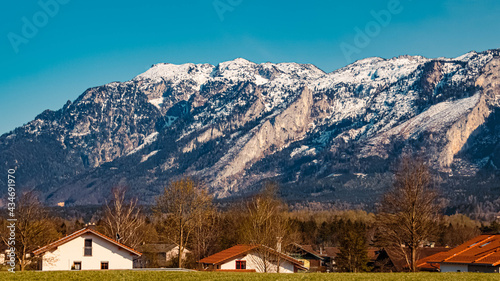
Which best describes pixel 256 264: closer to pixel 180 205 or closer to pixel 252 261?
pixel 252 261

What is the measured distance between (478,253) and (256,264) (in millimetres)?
24462

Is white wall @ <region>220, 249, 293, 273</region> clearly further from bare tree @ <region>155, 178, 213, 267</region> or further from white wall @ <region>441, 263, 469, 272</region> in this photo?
white wall @ <region>441, 263, 469, 272</region>

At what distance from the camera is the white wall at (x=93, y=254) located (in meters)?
75.8

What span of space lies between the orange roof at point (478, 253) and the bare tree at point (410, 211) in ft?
23.9

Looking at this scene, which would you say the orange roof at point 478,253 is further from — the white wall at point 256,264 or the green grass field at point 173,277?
the green grass field at point 173,277

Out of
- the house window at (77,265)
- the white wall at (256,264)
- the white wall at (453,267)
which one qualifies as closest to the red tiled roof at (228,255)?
the white wall at (256,264)

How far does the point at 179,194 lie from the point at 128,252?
12.5m

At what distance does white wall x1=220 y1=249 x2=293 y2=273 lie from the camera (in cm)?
7738

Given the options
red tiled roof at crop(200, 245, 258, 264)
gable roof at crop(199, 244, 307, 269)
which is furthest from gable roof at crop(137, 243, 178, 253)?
gable roof at crop(199, 244, 307, 269)

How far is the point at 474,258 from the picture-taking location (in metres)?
70.2

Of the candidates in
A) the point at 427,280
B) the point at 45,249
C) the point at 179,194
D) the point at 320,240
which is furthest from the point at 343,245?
the point at 320,240

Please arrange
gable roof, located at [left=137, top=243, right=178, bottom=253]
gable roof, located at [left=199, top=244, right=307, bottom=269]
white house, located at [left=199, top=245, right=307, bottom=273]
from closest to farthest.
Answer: gable roof, located at [left=199, top=244, right=307, bottom=269] < white house, located at [left=199, top=245, right=307, bottom=273] < gable roof, located at [left=137, top=243, right=178, bottom=253]

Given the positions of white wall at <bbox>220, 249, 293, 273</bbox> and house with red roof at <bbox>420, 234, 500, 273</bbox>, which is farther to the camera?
white wall at <bbox>220, 249, 293, 273</bbox>

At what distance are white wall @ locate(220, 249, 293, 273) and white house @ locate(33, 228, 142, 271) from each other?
1031 cm
